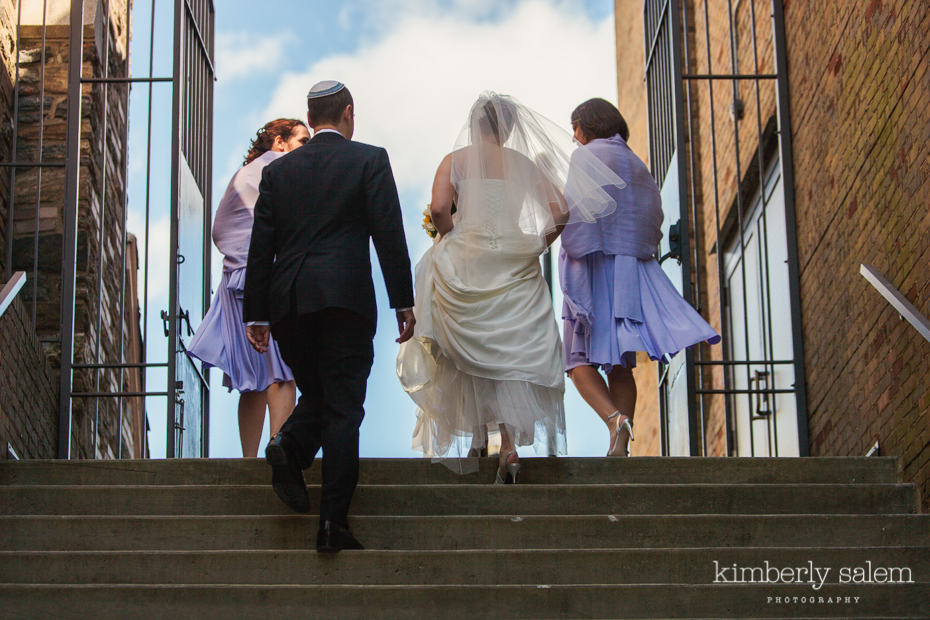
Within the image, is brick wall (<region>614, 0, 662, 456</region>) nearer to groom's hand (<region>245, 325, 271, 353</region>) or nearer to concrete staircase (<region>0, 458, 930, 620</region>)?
concrete staircase (<region>0, 458, 930, 620</region>)

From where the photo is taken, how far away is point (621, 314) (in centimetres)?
873

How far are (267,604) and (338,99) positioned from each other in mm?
2401

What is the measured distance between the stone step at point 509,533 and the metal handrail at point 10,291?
1769 mm

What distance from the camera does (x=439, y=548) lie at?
6699mm

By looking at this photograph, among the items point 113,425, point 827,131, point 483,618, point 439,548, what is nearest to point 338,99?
point 439,548

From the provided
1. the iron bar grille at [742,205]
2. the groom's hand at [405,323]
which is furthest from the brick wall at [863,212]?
the groom's hand at [405,323]

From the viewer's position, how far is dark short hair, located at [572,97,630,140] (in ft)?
29.9

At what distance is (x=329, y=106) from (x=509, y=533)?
2.02 metres

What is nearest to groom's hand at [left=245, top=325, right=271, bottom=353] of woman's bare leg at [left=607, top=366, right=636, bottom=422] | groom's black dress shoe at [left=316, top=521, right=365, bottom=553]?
groom's black dress shoe at [left=316, top=521, right=365, bottom=553]

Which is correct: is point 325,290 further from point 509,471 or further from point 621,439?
point 621,439

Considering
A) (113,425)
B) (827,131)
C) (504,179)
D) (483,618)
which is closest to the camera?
(483,618)

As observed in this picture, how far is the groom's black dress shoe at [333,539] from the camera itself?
20.9ft

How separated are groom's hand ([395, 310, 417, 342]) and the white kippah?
42.2 inches

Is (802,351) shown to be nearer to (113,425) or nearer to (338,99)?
(338,99)
